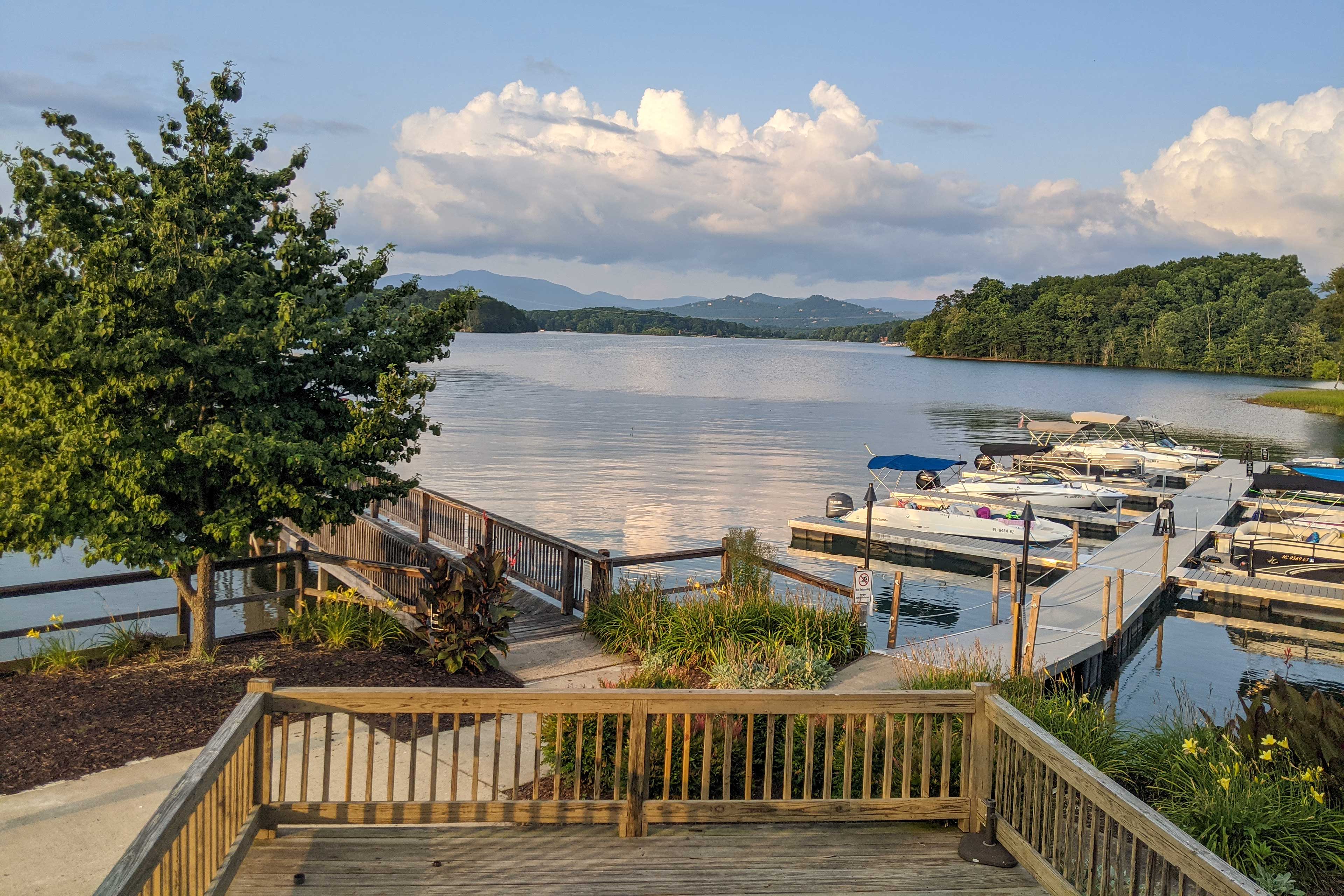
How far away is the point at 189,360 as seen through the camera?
9.10 meters

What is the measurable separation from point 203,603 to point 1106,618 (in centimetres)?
1277

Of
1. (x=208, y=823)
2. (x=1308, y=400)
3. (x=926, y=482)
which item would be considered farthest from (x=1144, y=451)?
(x=1308, y=400)

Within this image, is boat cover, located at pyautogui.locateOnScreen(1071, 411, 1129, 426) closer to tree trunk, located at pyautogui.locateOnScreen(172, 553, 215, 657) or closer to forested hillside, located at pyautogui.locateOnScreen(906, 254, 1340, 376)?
tree trunk, located at pyautogui.locateOnScreen(172, 553, 215, 657)

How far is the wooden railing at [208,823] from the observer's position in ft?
11.6

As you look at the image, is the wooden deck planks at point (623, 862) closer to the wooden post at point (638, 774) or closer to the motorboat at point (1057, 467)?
the wooden post at point (638, 774)

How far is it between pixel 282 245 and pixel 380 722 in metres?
4.88

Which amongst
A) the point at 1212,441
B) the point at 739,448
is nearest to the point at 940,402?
the point at 1212,441

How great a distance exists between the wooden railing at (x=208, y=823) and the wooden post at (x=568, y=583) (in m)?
7.90

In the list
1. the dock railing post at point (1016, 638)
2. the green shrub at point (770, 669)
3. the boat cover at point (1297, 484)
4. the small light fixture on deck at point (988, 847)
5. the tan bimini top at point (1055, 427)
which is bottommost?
the dock railing post at point (1016, 638)

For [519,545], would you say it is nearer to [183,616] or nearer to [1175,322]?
[183,616]

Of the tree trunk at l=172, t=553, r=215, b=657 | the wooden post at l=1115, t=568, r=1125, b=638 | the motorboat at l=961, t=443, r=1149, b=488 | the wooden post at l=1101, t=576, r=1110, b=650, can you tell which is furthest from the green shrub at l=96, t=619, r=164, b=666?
the motorboat at l=961, t=443, r=1149, b=488

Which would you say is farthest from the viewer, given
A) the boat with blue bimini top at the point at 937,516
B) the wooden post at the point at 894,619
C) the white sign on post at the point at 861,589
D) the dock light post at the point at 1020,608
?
the boat with blue bimini top at the point at 937,516

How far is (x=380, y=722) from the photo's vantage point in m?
8.77

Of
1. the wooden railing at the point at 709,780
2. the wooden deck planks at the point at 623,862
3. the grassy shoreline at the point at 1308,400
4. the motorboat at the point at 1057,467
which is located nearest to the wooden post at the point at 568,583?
the wooden railing at the point at 709,780
